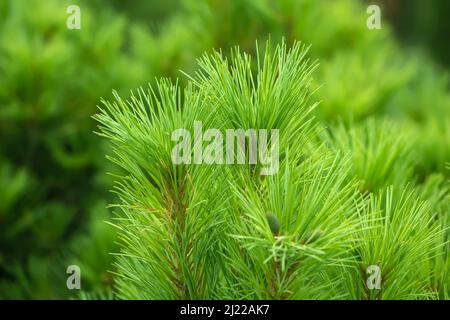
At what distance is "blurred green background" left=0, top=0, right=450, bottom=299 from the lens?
867mm

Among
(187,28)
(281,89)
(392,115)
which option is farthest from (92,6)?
(281,89)

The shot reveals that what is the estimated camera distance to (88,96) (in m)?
1.03

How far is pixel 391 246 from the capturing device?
1.43ft

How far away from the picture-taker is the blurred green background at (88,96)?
0.87 meters

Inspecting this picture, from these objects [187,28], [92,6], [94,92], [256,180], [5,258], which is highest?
[92,6]

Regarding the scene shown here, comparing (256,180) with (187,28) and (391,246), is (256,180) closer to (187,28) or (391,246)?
(391,246)

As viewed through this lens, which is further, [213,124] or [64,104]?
[64,104]

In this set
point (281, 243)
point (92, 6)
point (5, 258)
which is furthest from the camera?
point (92, 6)

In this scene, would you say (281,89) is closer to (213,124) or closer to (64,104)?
(213,124)

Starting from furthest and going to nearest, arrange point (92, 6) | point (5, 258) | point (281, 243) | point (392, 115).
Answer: point (92, 6) < point (392, 115) < point (5, 258) < point (281, 243)

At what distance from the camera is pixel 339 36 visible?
1.14 m

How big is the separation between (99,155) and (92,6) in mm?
840
